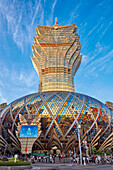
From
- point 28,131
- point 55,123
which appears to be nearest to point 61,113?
A: point 55,123

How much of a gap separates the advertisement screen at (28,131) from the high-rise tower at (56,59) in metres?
30.1

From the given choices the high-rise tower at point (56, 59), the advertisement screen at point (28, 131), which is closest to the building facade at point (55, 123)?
the advertisement screen at point (28, 131)

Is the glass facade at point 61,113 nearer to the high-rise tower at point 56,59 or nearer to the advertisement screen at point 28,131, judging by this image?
the advertisement screen at point 28,131

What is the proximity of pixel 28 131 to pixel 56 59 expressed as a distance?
39817mm

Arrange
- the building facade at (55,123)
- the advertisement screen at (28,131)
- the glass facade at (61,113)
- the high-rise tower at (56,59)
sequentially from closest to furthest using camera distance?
the advertisement screen at (28,131), the building facade at (55,123), the glass facade at (61,113), the high-rise tower at (56,59)

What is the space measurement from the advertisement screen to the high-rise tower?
3007 cm

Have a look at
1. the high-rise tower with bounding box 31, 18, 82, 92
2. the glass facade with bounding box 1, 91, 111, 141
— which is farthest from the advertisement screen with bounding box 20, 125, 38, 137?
the high-rise tower with bounding box 31, 18, 82, 92

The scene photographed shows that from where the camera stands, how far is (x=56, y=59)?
6700 centimetres

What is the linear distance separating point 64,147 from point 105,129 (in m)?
11.4

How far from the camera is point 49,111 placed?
39469 millimetres

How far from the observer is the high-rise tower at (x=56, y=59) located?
6397 cm

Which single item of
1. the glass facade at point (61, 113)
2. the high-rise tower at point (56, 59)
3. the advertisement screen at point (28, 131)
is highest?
the high-rise tower at point (56, 59)

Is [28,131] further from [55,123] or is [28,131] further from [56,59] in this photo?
[56,59]

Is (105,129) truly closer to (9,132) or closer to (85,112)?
(85,112)
